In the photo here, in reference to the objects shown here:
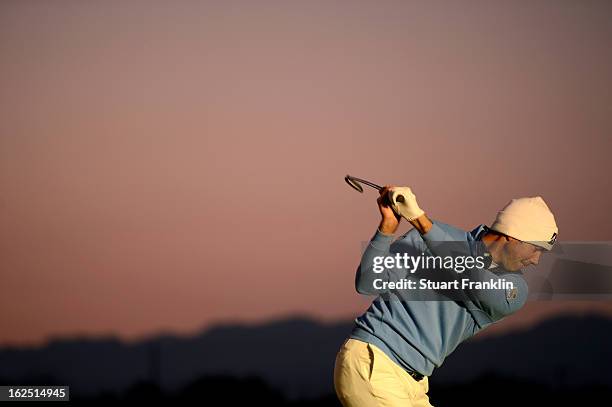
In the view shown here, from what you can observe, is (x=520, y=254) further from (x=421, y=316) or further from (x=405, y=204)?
(x=405, y=204)

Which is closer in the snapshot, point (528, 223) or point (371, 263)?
point (371, 263)

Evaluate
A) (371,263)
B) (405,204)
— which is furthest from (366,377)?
(405,204)

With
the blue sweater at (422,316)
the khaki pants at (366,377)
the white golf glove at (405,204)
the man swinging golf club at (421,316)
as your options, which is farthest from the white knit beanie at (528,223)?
the khaki pants at (366,377)

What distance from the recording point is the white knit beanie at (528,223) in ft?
10.1

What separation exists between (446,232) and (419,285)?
0.20 meters

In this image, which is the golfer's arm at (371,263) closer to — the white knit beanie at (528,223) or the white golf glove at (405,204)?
the white golf glove at (405,204)

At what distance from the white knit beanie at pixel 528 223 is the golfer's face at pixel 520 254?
0.10 ft

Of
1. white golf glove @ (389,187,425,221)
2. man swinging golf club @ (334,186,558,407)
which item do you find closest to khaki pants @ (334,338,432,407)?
man swinging golf club @ (334,186,558,407)

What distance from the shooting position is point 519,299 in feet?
10.6

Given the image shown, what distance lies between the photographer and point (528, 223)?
10.1ft

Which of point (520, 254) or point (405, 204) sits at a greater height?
point (405, 204)

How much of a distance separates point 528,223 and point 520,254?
0.10 m

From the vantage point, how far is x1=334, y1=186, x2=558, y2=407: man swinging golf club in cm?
309

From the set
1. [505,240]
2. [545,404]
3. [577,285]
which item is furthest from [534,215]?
[545,404]
